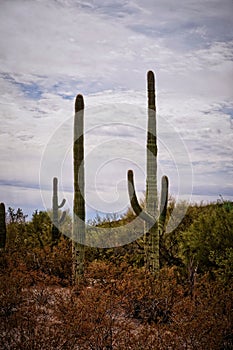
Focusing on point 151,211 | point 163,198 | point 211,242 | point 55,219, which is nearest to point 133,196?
point 151,211

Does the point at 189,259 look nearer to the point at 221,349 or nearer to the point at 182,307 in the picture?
the point at 182,307

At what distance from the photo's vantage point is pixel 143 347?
6281 mm

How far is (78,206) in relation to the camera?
1077cm

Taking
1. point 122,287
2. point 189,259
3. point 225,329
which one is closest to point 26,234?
point 189,259

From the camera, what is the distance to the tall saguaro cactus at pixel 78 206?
10.7 m

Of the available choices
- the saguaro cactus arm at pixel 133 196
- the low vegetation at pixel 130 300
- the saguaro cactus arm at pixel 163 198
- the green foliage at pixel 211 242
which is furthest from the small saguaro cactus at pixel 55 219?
the green foliage at pixel 211 242

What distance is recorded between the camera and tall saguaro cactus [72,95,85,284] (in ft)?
35.2

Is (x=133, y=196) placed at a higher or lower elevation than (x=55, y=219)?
higher

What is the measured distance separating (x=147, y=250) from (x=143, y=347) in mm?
3964

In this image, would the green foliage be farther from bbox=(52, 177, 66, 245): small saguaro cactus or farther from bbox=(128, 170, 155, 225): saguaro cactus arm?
bbox=(52, 177, 66, 245): small saguaro cactus

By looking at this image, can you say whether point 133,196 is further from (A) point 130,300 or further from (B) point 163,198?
(A) point 130,300

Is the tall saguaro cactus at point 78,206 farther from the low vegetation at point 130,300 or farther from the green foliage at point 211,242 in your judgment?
the green foliage at point 211,242

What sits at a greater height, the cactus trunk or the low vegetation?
the cactus trunk

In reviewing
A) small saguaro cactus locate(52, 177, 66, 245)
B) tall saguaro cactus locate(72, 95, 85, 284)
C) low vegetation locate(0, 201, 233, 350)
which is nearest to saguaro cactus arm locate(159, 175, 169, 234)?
low vegetation locate(0, 201, 233, 350)
